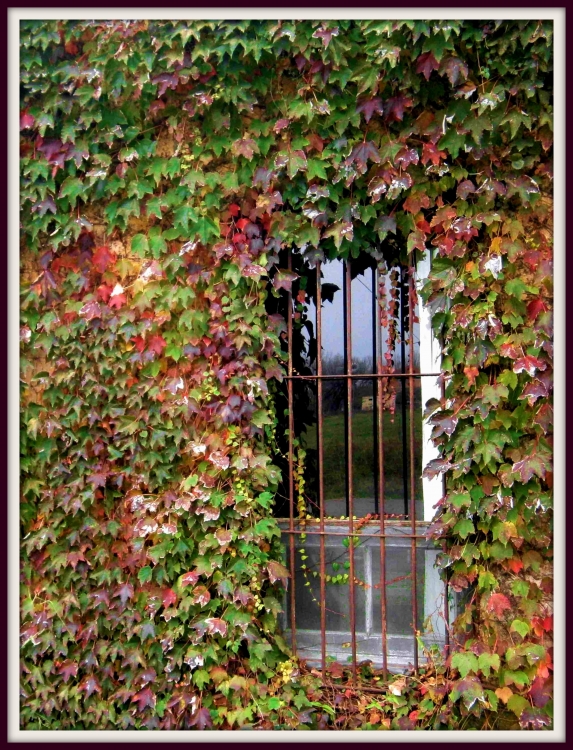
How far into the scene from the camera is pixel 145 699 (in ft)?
11.1

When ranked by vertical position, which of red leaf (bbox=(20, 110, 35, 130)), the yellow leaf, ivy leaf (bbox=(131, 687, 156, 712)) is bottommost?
ivy leaf (bbox=(131, 687, 156, 712))

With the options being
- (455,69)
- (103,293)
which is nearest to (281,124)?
(455,69)

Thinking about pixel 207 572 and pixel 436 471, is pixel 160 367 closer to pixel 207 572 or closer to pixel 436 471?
pixel 207 572

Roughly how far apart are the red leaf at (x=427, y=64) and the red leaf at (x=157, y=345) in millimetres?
1901

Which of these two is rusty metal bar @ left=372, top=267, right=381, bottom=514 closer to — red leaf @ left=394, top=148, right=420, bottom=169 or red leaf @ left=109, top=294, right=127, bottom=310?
red leaf @ left=394, top=148, right=420, bottom=169

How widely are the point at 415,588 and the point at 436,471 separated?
Result: 0.64m

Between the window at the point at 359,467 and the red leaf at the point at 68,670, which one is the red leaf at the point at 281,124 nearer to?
the window at the point at 359,467

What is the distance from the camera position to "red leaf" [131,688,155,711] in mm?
3379

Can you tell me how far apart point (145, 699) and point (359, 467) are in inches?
67.5

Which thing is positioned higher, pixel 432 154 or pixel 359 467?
pixel 432 154

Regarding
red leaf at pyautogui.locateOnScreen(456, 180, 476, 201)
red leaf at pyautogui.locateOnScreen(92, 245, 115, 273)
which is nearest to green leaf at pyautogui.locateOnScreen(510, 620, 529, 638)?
red leaf at pyautogui.locateOnScreen(456, 180, 476, 201)

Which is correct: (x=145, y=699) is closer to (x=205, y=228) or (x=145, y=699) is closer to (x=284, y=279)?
(x=284, y=279)

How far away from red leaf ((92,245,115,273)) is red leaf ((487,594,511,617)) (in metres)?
2.72

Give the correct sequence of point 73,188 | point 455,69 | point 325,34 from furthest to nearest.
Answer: point 73,188 → point 325,34 → point 455,69
